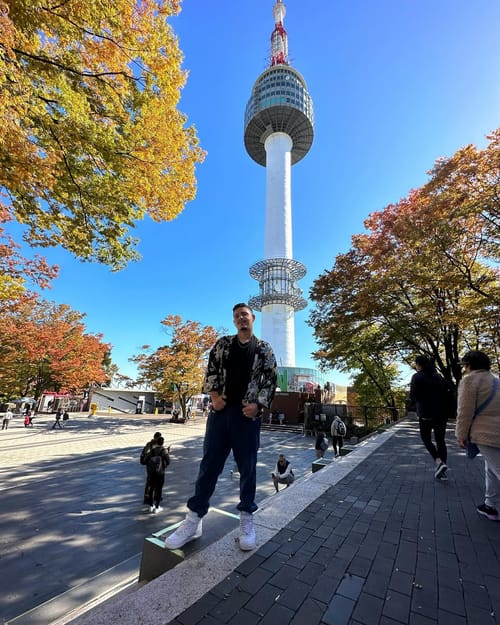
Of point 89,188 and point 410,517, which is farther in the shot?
point 89,188

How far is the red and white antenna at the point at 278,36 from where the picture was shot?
53.5 metres

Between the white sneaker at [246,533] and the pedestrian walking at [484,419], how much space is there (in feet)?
8.24

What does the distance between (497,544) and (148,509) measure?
635 cm

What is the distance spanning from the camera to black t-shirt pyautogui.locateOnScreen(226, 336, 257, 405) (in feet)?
7.65

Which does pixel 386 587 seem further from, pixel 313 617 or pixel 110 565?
pixel 110 565

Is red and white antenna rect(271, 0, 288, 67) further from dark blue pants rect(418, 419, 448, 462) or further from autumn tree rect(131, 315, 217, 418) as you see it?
dark blue pants rect(418, 419, 448, 462)

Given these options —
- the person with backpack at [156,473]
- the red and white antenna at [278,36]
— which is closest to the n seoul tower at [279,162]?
the red and white antenna at [278,36]

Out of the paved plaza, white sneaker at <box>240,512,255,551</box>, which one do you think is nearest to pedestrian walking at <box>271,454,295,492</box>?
the paved plaza

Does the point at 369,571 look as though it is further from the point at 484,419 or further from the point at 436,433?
the point at 436,433

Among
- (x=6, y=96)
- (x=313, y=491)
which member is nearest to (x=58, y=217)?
(x=6, y=96)

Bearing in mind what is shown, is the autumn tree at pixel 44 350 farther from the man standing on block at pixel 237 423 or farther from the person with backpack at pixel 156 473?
the man standing on block at pixel 237 423

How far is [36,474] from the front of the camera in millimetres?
8664

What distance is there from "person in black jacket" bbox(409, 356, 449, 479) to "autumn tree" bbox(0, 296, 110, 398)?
2433 centimetres

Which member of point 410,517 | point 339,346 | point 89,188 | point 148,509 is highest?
point 89,188
